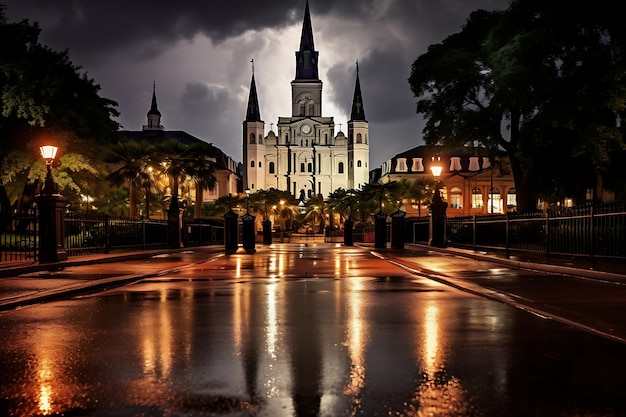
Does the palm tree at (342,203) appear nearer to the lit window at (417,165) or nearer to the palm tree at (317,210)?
the palm tree at (317,210)

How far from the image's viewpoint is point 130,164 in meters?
49.0

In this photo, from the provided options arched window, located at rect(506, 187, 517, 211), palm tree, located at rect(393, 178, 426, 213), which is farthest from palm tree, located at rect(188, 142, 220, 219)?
arched window, located at rect(506, 187, 517, 211)

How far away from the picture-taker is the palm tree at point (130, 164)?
159 ft

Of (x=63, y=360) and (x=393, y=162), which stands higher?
(x=393, y=162)

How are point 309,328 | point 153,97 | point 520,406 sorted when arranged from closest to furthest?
point 520,406
point 309,328
point 153,97

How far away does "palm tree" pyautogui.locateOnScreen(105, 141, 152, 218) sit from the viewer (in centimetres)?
4834

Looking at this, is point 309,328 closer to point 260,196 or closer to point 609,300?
point 609,300

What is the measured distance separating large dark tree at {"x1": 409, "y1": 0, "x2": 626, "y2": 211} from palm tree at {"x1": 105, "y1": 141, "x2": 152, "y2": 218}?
→ 20596 mm

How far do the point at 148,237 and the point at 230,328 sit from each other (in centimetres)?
2628

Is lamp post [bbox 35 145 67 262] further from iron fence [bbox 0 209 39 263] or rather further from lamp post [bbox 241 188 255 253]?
lamp post [bbox 241 188 255 253]

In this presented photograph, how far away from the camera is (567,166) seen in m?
36.1

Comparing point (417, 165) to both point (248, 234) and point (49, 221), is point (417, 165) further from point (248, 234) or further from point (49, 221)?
point (49, 221)

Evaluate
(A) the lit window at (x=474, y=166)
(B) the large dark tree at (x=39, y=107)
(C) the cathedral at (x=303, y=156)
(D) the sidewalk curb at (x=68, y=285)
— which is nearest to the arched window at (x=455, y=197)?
(A) the lit window at (x=474, y=166)

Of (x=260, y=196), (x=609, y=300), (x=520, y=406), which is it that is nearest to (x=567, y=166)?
Answer: (x=609, y=300)
